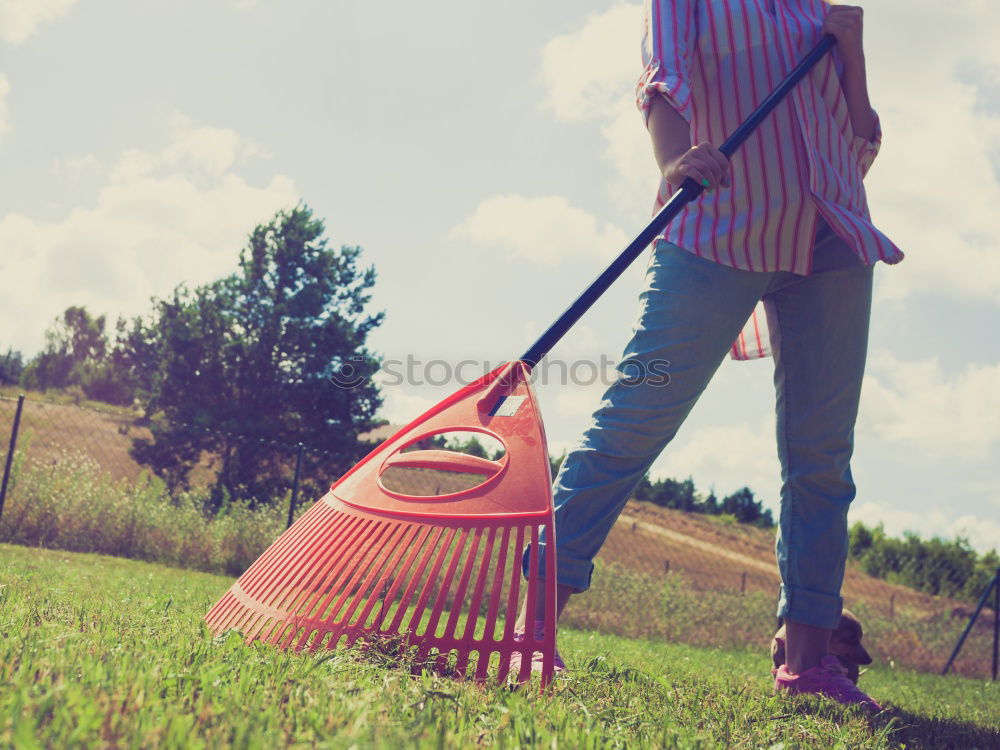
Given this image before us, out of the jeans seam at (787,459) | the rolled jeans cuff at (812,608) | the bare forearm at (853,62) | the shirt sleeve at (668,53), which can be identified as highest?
the bare forearm at (853,62)

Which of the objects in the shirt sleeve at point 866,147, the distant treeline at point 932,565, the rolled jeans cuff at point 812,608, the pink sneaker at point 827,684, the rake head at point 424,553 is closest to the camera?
the rake head at point 424,553

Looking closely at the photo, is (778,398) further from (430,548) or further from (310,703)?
(310,703)

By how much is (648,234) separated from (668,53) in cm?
51

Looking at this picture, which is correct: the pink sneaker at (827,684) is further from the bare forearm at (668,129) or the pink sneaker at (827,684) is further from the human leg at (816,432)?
the bare forearm at (668,129)

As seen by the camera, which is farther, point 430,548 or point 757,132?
point 757,132

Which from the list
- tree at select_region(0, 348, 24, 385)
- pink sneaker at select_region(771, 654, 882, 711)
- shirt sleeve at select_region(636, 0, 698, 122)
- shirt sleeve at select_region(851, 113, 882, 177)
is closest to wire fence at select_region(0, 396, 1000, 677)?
pink sneaker at select_region(771, 654, 882, 711)

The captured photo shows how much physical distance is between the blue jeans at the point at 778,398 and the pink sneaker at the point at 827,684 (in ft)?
0.43

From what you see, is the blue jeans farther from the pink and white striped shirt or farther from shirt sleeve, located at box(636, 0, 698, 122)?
shirt sleeve, located at box(636, 0, 698, 122)

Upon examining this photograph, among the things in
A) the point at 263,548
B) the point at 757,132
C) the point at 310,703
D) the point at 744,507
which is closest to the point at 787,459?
the point at 757,132

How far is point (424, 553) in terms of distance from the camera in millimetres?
1726

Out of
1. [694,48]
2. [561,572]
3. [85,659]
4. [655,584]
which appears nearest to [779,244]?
[694,48]

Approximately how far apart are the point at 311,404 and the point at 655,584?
13.8 meters

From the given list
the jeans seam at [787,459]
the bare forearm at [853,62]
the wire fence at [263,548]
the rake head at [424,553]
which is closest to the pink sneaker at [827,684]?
the jeans seam at [787,459]

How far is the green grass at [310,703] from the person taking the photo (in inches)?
37.4
